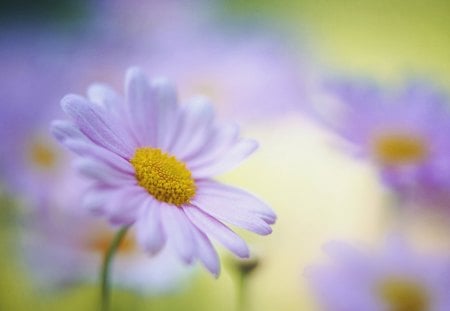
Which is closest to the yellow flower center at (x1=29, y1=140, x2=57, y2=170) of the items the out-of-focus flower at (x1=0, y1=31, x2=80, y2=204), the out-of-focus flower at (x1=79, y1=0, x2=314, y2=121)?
the out-of-focus flower at (x1=0, y1=31, x2=80, y2=204)

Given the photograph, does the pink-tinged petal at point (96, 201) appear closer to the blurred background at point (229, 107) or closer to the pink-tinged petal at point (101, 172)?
the pink-tinged petal at point (101, 172)

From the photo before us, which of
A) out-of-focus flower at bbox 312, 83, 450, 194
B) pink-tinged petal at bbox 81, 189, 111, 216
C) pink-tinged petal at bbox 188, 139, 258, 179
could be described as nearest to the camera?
pink-tinged petal at bbox 81, 189, 111, 216

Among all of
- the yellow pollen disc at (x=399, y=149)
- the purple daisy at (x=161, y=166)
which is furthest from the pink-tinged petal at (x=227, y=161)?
the yellow pollen disc at (x=399, y=149)

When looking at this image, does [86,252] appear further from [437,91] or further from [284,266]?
[437,91]

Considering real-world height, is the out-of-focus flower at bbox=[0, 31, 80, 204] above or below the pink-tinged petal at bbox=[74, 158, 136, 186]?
above

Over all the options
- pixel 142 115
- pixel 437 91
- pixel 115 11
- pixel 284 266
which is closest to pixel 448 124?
pixel 437 91

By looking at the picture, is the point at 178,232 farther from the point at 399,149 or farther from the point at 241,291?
the point at 399,149

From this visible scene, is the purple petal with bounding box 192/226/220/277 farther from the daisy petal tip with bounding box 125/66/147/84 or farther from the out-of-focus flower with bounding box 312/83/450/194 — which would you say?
the out-of-focus flower with bounding box 312/83/450/194
